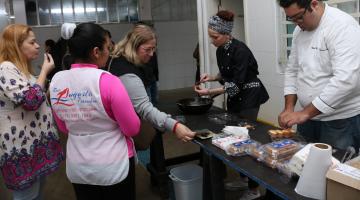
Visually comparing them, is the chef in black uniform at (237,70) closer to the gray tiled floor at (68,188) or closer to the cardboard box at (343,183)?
the gray tiled floor at (68,188)

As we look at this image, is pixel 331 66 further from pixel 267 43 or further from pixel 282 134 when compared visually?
pixel 267 43

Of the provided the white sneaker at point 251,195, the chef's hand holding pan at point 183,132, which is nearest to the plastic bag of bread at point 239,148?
the chef's hand holding pan at point 183,132

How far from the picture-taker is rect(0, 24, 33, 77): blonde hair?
1.76 metres

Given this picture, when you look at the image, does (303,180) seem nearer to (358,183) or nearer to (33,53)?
(358,183)

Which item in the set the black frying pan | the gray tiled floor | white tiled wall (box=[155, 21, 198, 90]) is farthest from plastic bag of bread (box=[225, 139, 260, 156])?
white tiled wall (box=[155, 21, 198, 90])

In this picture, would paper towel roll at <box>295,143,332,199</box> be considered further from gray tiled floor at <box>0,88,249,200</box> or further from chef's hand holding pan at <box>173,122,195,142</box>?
gray tiled floor at <box>0,88,249,200</box>

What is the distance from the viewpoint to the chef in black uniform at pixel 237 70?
7.52 ft

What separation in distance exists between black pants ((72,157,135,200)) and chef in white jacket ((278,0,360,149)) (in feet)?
2.66

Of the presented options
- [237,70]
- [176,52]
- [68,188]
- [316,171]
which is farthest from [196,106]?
[176,52]

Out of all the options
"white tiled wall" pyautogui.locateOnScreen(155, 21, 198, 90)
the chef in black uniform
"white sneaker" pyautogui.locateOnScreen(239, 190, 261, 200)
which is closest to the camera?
the chef in black uniform

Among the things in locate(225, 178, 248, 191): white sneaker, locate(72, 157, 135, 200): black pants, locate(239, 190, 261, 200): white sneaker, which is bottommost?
locate(225, 178, 248, 191): white sneaker

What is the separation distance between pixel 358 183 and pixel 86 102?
100 cm

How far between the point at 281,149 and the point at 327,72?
0.46 metres

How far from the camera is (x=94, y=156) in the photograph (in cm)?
140
